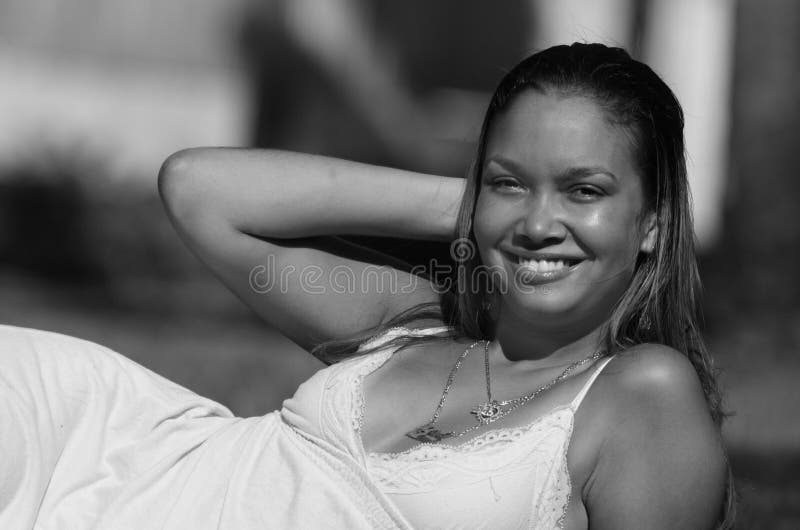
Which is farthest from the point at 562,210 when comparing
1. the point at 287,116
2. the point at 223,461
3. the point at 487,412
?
the point at 287,116

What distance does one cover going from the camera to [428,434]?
2146mm

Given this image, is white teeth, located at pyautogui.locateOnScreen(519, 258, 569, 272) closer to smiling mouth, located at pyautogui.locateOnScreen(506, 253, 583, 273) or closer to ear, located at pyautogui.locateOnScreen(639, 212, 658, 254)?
smiling mouth, located at pyautogui.locateOnScreen(506, 253, 583, 273)

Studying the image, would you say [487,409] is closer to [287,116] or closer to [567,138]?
[567,138]

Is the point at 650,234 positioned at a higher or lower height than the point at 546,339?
higher

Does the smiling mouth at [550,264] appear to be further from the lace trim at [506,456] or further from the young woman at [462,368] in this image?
the lace trim at [506,456]

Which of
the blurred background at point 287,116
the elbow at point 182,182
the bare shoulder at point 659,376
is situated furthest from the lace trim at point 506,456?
the blurred background at point 287,116

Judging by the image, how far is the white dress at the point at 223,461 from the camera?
198 cm

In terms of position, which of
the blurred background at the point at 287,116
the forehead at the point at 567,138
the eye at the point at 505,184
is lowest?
the blurred background at the point at 287,116

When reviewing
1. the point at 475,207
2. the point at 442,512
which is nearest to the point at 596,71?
the point at 475,207

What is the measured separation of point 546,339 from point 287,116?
6090mm

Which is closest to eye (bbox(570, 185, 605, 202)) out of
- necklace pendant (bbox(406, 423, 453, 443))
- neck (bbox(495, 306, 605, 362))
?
neck (bbox(495, 306, 605, 362))

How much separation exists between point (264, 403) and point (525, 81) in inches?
102

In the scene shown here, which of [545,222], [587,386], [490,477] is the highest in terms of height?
[545,222]

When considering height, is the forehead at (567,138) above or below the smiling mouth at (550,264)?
above
